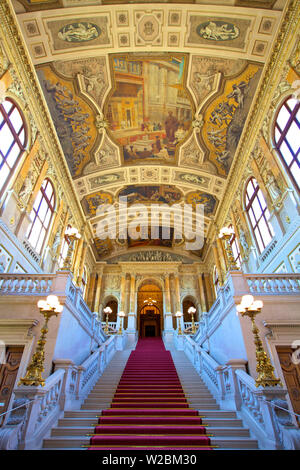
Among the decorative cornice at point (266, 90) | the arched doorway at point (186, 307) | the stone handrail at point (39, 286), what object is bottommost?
the stone handrail at point (39, 286)

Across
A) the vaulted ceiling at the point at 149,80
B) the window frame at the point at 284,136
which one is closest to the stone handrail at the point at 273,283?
the window frame at the point at 284,136

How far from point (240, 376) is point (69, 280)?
15.9ft

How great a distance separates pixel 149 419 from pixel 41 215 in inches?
409

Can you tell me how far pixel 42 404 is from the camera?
438 centimetres

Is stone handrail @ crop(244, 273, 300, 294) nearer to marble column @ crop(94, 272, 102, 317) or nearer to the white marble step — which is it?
the white marble step

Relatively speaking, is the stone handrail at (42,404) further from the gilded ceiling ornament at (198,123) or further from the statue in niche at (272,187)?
the gilded ceiling ornament at (198,123)

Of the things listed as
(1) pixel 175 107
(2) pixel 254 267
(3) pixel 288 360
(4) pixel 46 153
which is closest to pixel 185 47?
(1) pixel 175 107

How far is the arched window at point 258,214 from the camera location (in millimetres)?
11633

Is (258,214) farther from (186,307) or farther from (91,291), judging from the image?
(91,291)

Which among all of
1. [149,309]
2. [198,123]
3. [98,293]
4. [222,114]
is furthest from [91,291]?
[222,114]

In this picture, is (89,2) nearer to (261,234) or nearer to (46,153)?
(46,153)

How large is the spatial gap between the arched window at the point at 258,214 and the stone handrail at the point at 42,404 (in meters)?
9.32
